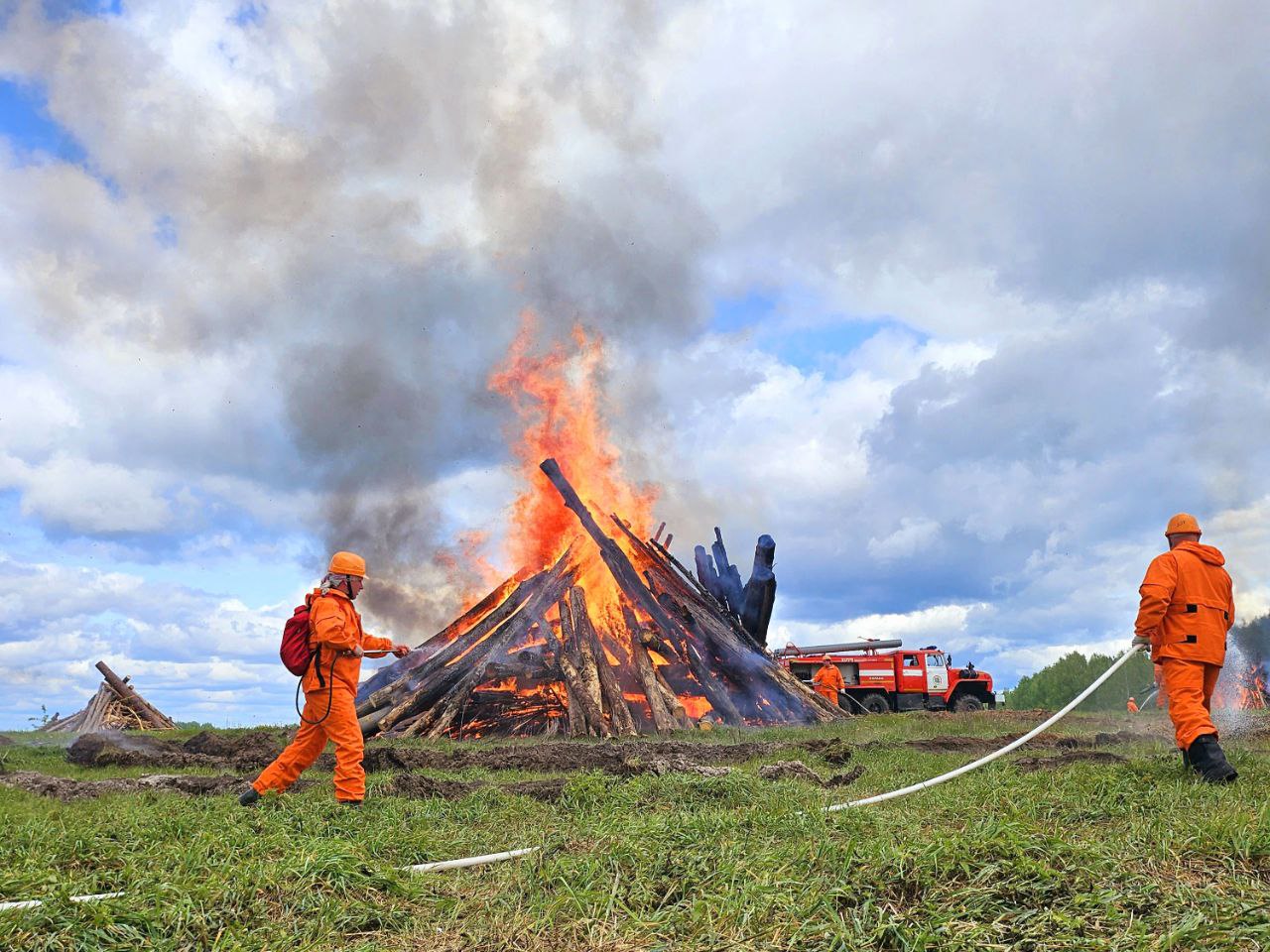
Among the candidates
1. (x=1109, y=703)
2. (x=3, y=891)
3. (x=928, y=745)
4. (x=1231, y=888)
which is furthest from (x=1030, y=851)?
(x=1109, y=703)

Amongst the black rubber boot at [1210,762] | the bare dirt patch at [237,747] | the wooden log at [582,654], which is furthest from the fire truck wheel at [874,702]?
the black rubber boot at [1210,762]

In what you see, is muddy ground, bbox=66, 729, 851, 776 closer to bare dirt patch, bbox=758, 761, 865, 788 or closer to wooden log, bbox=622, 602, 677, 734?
bare dirt patch, bbox=758, 761, 865, 788

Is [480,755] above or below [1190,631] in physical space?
below

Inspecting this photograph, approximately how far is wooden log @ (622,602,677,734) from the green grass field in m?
10.5

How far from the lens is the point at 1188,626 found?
338 inches

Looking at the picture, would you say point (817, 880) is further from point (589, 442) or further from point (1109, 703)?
point (1109, 703)

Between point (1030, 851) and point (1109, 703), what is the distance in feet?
109

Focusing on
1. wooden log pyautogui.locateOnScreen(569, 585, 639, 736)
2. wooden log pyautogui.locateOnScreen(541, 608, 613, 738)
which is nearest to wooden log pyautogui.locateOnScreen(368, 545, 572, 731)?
wooden log pyautogui.locateOnScreen(569, 585, 639, 736)

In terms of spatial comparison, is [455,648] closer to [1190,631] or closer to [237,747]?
[237,747]

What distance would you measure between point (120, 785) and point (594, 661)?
32.3 ft

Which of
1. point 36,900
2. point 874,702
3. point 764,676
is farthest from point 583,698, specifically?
point 874,702

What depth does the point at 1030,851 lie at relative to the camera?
16.6 ft

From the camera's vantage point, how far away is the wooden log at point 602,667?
57.4ft

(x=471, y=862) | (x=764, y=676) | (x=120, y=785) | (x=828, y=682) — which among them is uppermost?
(x=764, y=676)
